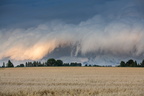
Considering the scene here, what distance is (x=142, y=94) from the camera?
20766 mm

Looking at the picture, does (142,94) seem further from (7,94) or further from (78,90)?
(7,94)

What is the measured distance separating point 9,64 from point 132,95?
125565mm

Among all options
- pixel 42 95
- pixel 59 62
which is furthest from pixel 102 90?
pixel 59 62

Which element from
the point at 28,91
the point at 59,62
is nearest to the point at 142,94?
the point at 28,91

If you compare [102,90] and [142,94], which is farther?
[102,90]

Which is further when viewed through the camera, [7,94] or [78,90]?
[78,90]

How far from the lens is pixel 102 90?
889 inches

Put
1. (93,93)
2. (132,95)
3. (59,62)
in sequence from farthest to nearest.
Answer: (59,62)
(93,93)
(132,95)

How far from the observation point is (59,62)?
449 feet

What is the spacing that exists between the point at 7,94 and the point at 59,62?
116000 millimetres

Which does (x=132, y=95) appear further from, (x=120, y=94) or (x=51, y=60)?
(x=51, y=60)

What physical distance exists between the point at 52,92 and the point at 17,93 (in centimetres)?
305

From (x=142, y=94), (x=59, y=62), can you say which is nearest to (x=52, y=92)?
(x=142, y=94)

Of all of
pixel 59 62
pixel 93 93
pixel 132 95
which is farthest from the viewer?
pixel 59 62
